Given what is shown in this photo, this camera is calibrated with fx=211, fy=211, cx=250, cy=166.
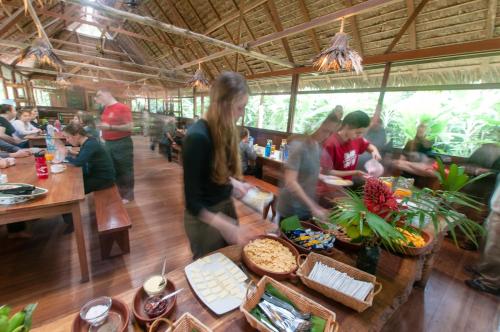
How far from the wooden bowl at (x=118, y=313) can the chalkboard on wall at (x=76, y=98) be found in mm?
14979

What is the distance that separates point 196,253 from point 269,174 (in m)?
3.35

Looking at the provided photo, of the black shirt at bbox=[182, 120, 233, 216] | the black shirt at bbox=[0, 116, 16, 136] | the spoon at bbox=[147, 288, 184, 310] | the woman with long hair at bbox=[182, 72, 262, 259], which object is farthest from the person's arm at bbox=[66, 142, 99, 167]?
the black shirt at bbox=[0, 116, 16, 136]

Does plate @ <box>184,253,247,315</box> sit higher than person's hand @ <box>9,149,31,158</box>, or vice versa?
plate @ <box>184,253,247,315</box>

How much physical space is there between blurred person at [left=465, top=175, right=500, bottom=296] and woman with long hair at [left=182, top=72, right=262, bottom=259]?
8.45 feet

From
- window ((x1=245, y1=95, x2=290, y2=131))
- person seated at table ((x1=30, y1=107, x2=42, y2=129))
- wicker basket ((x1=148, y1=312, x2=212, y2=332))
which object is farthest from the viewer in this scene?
window ((x1=245, y1=95, x2=290, y2=131))

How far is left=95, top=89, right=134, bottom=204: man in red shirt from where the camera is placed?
3.01 meters

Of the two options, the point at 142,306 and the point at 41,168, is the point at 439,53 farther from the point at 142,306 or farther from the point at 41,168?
the point at 41,168

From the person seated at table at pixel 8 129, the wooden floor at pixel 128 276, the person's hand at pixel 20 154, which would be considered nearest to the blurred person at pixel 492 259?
the wooden floor at pixel 128 276

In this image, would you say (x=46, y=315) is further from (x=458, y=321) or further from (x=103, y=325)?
(x=458, y=321)

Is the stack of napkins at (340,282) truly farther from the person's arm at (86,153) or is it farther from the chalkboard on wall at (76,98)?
the chalkboard on wall at (76,98)

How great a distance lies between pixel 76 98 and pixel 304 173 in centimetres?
1536

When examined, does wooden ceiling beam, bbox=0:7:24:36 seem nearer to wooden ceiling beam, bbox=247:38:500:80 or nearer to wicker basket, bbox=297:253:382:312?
wooden ceiling beam, bbox=247:38:500:80

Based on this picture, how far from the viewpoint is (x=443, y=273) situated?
2.38 meters

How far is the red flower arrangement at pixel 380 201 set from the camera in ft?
2.94
